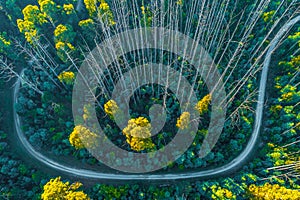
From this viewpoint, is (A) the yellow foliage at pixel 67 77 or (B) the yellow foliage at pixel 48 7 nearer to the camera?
(A) the yellow foliage at pixel 67 77

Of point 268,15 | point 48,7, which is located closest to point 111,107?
point 48,7

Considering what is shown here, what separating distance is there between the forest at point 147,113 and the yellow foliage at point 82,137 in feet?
0.49

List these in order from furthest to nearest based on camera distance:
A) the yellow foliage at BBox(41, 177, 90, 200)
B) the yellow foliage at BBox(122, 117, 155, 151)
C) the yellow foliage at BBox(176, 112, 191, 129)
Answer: the yellow foliage at BBox(176, 112, 191, 129) → the yellow foliage at BBox(122, 117, 155, 151) → the yellow foliage at BBox(41, 177, 90, 200)

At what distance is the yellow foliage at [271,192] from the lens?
31.8 meters

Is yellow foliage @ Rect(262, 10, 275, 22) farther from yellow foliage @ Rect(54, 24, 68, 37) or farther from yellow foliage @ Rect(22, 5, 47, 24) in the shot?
yellow foliage @ Rect(22, 5, 47, 24)

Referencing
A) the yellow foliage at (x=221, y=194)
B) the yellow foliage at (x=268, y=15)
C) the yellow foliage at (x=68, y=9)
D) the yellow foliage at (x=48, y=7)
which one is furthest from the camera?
the yellow foliage at (x=68, y=9)

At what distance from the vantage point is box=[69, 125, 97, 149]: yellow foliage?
3409 centimetres

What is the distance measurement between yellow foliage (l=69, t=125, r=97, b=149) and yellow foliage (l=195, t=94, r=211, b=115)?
660 inches

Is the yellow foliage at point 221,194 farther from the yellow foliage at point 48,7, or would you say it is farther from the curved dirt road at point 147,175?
the yellow foliage at point 48,7

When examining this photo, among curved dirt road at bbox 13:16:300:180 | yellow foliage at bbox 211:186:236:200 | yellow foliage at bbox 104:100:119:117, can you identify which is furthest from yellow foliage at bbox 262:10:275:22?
yellow foliage at bbox 104:100:119:117

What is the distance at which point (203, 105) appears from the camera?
3778 centimetres

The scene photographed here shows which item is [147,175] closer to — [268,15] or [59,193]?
[59,193]

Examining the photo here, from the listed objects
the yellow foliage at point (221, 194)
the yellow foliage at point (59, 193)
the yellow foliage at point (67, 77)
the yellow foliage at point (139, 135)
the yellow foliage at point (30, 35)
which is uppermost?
the yellow foliage at point (30, 35)

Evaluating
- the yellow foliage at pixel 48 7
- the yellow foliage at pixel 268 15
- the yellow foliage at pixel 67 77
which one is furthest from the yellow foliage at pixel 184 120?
the yellow foliage at pixel 48 7
